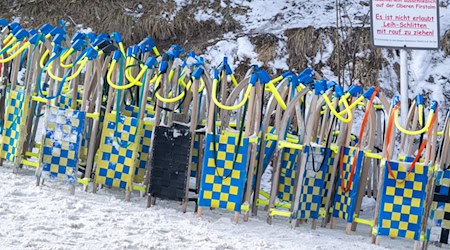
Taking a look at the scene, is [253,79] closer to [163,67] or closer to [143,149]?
[163,67]

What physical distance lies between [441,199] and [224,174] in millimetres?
1776

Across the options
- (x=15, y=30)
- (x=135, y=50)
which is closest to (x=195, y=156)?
(x=135, y=50)

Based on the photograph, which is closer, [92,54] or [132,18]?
[92,54]

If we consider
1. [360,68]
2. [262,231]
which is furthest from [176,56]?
[360,68]

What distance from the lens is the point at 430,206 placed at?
605cm

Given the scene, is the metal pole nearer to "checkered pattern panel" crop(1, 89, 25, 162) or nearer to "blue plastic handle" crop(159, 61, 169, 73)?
"blue plastic handle" crop(159, 61, 169, 73)

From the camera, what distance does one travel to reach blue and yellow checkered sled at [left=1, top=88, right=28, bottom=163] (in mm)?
7160

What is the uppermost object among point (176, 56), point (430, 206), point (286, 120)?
point (176, 56)

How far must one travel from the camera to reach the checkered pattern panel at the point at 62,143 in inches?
258

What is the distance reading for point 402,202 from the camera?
6.07 m

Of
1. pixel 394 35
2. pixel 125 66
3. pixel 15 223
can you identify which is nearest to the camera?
pixel 15 223

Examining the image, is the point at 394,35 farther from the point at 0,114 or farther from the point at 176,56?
the point at 0,114

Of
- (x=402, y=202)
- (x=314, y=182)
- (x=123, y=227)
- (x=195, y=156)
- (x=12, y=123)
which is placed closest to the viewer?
(x=123, y=227)

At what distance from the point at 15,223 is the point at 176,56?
2256 mm
